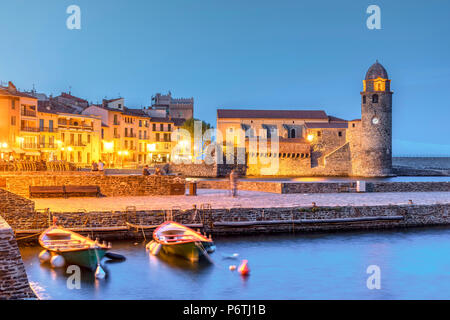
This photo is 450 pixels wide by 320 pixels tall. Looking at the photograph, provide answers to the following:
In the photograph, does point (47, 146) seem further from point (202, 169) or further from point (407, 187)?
point (407, 187)

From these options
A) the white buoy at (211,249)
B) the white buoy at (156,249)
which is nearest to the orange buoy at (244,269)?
the white buoy at (211,249)

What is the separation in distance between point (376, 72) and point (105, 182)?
54.4 meters

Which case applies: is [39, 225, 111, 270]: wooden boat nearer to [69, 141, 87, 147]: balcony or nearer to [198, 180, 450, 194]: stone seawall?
[198, 180, 450, 194]: stone seawall

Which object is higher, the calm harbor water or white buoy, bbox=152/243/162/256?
white buoy, bbox=152/243/162/256

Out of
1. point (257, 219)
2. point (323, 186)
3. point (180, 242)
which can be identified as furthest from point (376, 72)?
point (180, 242)

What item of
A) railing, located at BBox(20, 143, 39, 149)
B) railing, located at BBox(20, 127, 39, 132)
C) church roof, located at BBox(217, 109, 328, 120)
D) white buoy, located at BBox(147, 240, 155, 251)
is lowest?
white buoy, located at BBox(147, 240, 155, 251)

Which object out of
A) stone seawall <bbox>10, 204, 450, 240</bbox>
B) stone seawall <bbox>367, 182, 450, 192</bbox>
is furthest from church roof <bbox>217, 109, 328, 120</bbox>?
stone seawall <bbox>10, 204, 450, 240</bbox>

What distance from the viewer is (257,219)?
1953 cm

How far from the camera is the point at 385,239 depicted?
65.8 ft

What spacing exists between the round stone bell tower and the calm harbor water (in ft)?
166

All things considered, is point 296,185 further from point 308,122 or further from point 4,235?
point 308,122

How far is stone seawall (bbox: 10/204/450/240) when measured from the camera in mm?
17684
